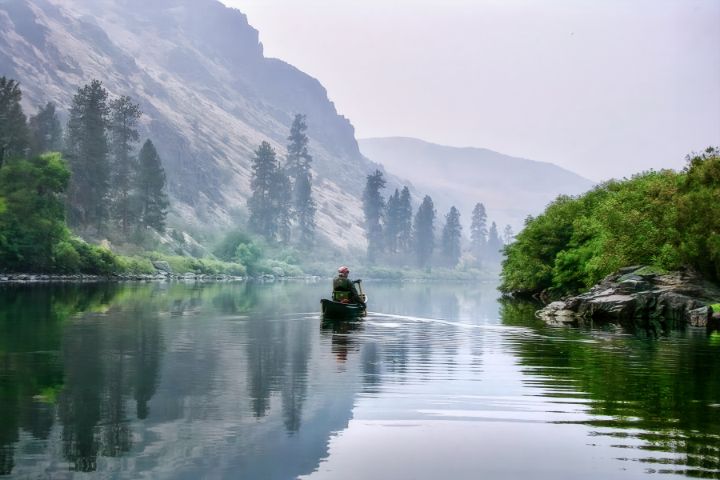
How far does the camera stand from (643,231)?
58.6 m

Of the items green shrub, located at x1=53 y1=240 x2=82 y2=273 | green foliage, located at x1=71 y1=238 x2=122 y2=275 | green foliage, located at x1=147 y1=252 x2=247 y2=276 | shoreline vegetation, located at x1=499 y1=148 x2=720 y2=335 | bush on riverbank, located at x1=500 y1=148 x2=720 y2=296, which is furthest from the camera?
green foliage, located at x1=147 y1=252 x2=247 y2=276

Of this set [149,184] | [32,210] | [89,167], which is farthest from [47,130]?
[32,210]

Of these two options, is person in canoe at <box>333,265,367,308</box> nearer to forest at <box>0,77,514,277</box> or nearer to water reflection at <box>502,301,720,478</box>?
water reflection at <box>502,301,720,478</box>

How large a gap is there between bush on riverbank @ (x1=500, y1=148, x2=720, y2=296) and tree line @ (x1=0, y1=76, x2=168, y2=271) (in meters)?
60.2

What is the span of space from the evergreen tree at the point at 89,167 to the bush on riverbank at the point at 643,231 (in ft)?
319

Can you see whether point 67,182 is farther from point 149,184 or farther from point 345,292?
point 345,292

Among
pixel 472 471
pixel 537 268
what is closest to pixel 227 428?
pixel 472 471

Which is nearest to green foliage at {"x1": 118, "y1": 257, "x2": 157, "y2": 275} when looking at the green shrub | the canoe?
the green shrub

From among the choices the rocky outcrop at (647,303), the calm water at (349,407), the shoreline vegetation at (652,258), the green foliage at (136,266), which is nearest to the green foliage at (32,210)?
the green foliage at (136,266)

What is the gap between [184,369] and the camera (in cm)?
2316

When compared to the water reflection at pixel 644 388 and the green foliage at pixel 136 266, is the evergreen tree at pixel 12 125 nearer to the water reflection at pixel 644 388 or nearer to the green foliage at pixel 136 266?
the green foliage at pixel 136 266

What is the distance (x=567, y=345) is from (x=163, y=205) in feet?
478

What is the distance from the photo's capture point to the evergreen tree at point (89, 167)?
152125 millimetres

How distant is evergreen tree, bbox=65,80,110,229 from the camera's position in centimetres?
15212
